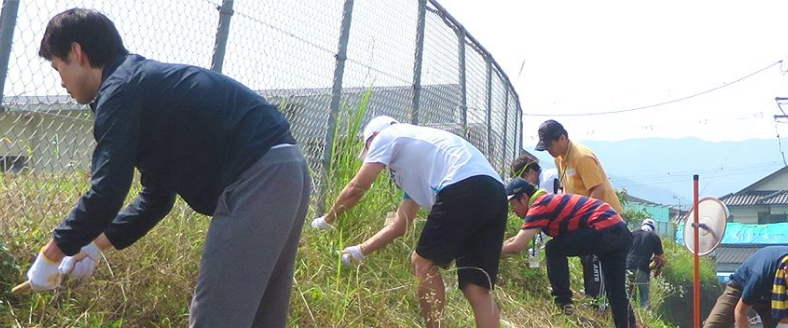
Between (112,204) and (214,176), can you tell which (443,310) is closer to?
(214,176)

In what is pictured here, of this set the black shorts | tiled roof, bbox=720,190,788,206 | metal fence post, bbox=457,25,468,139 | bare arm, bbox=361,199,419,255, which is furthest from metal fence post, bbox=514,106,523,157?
tiled roof, bbox=720,190,788,206

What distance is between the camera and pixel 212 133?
3461 mm

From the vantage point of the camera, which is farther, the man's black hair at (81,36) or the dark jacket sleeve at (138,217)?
the dark jacket sleeve at (138,217)

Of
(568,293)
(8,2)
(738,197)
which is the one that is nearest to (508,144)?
(568,293)

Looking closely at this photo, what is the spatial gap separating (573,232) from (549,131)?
1142 mm

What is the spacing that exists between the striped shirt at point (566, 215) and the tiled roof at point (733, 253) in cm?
3382

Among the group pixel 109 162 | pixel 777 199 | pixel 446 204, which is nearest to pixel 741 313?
pixel 446 204

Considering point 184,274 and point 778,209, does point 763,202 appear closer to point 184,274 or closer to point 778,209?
point 778,209

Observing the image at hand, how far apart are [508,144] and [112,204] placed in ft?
32.0

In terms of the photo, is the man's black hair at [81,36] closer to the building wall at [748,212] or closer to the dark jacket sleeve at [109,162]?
the dark jacket sleeve at [109,162]

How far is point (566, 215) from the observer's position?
7723 mm

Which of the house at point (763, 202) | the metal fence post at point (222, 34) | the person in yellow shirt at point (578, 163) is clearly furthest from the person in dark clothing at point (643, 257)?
the house at point (763, 202)

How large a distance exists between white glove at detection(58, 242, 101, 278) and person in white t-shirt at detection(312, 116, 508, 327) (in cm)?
202

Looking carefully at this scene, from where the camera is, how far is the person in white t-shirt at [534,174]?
950 cm
